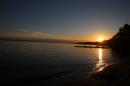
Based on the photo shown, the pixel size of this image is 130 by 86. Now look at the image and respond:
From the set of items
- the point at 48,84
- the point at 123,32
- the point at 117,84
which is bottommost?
the point at 48,84

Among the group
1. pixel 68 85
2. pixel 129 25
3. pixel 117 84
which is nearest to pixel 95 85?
pixel 68 85

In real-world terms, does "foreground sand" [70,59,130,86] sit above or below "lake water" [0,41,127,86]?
above

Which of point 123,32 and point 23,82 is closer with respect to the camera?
point 23,82

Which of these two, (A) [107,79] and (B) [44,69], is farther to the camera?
(B) [44,69]

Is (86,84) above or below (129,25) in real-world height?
below

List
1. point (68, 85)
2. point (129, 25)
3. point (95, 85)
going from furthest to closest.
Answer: point (129, 25)
point (68, 85)
point (95, 85)

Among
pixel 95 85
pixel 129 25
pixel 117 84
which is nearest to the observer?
pixel 117 84

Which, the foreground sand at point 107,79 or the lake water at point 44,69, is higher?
the foreground sand at point 107,79

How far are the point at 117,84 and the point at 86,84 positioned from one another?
4874 millimetres

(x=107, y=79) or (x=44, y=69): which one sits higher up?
(x=107, y=79)

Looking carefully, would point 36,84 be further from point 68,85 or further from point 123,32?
point 123,32

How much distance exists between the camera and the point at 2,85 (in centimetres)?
1334

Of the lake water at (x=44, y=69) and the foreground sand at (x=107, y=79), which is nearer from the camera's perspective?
the foreground sand at (x=107, y=79)

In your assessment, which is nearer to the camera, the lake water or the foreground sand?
the foreground sand
